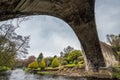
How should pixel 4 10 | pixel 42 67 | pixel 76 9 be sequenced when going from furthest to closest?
pixel 42 67, pixel 76 9, pixel 4 10

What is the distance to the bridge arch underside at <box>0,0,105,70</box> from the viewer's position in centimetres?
455

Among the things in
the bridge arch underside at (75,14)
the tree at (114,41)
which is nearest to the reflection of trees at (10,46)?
the bridge arch underside at (75,14)

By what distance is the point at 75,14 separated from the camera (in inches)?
319

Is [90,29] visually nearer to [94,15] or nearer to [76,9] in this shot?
[94,15]

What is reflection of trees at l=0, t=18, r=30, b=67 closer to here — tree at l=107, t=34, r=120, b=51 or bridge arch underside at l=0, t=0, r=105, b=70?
bridge arch underside at l=0, t=0, r=105, b=70

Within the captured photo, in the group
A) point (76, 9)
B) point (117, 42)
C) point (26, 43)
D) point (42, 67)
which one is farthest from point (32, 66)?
point (76, 9)

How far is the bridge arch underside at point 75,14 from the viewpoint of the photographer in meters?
4.55

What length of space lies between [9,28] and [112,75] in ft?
26.8

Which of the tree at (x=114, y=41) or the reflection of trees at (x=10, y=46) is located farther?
the tree at (x=114, y=41)

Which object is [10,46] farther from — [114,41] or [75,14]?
[114,41]

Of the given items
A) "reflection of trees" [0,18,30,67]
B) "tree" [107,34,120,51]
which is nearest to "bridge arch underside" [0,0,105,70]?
"reflection of trees" [0,18,30,67]

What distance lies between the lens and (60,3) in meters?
6.46

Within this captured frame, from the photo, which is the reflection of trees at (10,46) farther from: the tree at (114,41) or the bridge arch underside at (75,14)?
the tree at (114,41)

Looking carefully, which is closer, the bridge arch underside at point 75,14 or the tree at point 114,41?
the bridge arch underside at point 75,14
